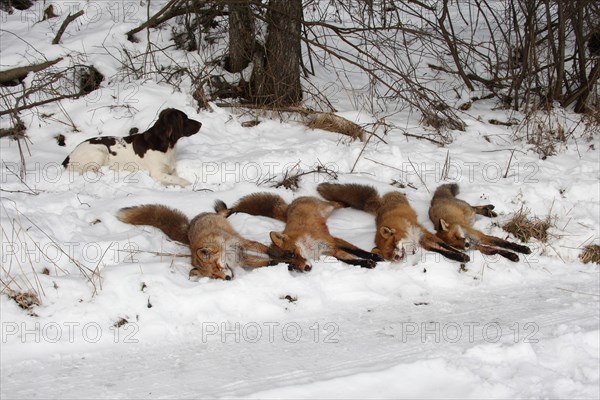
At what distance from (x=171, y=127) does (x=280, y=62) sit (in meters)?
2.27

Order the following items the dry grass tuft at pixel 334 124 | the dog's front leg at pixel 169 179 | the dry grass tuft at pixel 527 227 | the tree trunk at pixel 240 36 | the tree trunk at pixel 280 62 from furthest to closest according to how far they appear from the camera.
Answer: the tree trunk at pixel 240 36 < the tree trunk at pixel 280 62 < the dry grass tuft at pixel 334 124 < the dog's front leg at pixel 169 179 < the dry grass tuft at pixel 527 227

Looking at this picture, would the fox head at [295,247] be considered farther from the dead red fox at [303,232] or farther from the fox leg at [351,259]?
the fox leg at [351,259]

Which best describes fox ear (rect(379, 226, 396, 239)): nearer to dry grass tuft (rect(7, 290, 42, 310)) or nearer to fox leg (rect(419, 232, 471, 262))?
fox leg (rect(419, 232, 471, 262))

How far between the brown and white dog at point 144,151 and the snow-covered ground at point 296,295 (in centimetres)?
18

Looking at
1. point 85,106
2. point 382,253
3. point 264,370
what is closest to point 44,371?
point 264,370

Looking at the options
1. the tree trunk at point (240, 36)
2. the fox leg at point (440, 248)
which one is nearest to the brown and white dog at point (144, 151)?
the tree trunk at point (240, 36)

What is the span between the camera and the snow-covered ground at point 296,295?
4438mm

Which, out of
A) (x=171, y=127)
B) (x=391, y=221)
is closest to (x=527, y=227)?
(x=391, y=221)

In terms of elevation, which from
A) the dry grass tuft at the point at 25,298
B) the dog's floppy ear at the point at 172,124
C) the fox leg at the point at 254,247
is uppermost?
the dog's floppy ear at the point at 172,124

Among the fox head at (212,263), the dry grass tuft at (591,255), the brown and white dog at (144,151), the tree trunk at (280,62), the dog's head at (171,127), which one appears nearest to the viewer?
the fox head at (212,263)

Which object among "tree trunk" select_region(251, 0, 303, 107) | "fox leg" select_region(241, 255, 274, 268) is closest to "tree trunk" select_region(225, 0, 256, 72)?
"tree trunk" select_region(251, 0, 303, 107)

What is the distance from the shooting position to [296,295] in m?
5.55

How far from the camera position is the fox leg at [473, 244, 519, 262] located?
6.13 m

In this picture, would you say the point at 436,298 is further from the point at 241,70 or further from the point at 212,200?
the point at 241,70
